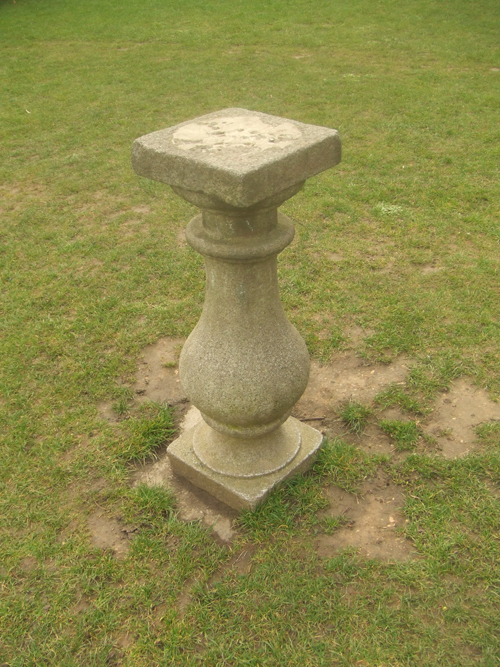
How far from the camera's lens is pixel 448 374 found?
3439mm

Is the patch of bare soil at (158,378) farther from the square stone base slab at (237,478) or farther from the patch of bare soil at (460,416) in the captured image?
the patch of bare soil at (460,416)

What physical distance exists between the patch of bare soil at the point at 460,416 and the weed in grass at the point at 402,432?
10 centimetres

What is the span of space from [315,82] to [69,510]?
7822 mm

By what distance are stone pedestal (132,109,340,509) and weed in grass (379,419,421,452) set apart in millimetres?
423

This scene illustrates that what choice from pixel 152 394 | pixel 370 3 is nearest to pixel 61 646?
pixel 152 394

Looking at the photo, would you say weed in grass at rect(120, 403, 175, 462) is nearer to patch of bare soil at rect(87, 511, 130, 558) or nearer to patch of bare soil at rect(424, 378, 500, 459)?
patch of bare soil at rect(87, 511, 130, 558)

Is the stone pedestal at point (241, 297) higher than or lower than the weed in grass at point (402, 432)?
higher


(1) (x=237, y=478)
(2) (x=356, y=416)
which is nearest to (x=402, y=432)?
(2) (x=356, y=416)

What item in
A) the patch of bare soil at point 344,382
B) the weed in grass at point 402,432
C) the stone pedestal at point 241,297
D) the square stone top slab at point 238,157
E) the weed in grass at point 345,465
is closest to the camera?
the square stone top slab at point 238,157

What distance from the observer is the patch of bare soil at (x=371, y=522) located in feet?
8.28

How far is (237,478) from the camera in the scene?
8.99 ft

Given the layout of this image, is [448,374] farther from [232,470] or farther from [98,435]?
[98,435]

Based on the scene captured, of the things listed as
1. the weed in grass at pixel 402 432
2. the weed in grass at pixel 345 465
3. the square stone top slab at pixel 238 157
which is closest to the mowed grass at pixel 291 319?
the weed in grass at pixel 345 465

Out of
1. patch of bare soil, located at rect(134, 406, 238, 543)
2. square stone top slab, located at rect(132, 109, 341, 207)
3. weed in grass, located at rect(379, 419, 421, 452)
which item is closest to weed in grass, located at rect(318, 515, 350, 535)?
patch of bare soil, located at rect(134, 406, 238, 543)
